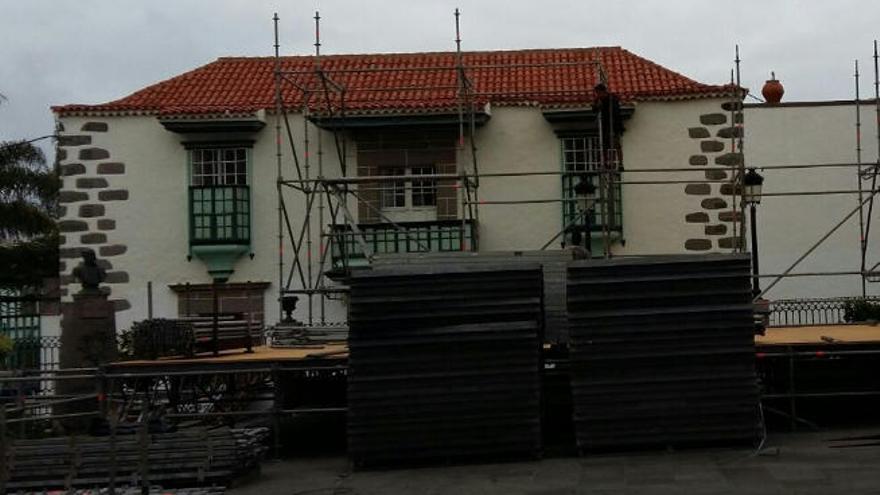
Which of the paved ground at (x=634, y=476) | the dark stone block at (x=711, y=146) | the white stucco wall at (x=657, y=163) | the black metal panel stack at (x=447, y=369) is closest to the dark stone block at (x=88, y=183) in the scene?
the white stucco wall at (x=657, y=163)

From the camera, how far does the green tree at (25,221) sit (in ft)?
104

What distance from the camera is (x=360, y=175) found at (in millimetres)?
19609

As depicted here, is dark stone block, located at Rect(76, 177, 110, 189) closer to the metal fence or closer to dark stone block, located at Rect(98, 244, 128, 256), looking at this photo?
dark stone block, located at Rect(98, 244, 128, 256)

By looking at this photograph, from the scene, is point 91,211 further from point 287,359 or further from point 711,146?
point 711,146

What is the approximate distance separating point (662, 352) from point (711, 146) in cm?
847

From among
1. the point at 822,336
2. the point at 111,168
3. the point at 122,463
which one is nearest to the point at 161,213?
the point at 111,168

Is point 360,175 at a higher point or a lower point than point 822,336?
higher

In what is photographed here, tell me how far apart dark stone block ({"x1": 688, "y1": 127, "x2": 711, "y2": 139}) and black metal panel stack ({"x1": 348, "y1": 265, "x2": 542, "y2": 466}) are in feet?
27.3

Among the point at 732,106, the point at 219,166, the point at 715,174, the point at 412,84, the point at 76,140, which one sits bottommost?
the point at 715,174

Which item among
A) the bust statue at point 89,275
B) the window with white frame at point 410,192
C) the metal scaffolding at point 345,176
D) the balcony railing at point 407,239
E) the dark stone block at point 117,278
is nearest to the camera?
the bust statue at point 89,275

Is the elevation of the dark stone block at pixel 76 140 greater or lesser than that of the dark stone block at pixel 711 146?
greater

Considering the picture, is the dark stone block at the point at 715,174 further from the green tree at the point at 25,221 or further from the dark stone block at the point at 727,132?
the green tree at the point at 25,221

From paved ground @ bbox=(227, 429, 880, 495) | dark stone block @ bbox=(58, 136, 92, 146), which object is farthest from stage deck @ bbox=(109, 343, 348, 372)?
dark stone block @ bbox=(58, 136, 92, 146)

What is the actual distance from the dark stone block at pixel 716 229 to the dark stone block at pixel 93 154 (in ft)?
34.1
